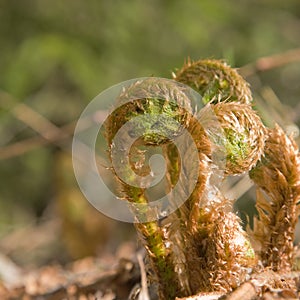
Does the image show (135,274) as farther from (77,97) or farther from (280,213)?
(77,97)

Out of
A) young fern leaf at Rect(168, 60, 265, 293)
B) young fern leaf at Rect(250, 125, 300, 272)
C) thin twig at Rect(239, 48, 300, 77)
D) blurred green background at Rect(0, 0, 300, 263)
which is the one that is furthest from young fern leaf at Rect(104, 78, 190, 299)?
blurred green background at Rect(0, 0, 300, 263)

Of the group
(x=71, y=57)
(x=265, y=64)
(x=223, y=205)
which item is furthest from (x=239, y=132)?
(x=71, y=57)

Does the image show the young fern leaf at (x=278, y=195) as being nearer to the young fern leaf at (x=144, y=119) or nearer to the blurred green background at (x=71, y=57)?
the young fern leaf at (x=144, y=119)

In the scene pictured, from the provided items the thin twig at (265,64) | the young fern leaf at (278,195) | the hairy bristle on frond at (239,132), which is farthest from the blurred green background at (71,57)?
the hairy bristle on frond at (239,132)

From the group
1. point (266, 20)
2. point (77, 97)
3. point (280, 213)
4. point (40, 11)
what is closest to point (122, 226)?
point (77, 97)

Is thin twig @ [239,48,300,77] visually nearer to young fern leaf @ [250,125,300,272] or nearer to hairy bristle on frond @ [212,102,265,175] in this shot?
young fern leaf @ [250,125,300,272]
